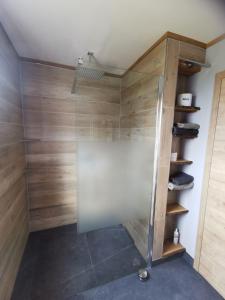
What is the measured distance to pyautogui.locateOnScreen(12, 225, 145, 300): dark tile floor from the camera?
1.35m

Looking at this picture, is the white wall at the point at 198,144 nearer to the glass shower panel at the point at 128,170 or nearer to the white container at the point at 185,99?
the white container at the point at 185,99

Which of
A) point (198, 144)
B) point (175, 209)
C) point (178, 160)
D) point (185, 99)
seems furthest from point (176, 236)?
point (185, 99)

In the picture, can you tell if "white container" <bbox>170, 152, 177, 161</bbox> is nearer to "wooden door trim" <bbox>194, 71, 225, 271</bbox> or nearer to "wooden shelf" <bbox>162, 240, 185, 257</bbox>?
"wooden door trim" <bbox>194, 71, 225, 271</bbox>

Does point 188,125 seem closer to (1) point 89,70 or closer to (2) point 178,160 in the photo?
(2) point 178,160

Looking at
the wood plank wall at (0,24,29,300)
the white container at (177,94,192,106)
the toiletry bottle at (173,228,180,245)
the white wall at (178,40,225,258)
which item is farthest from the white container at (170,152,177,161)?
the wood plank wall at (0,24,29,300)

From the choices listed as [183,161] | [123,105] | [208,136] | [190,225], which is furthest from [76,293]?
[123,105]

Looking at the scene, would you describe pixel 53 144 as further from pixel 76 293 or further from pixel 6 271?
pixel 76 293

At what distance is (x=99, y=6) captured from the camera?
40.4 inches

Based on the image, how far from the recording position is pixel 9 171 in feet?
4.35

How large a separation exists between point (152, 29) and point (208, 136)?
107 cm

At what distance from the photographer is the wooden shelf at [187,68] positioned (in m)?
1.39

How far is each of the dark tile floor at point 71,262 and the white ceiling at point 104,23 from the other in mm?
2201

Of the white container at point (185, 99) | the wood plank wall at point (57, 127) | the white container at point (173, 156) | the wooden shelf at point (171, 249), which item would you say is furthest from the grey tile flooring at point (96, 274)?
the white container at point (185, 99)

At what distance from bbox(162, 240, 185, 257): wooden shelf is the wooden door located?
255 millimetres
